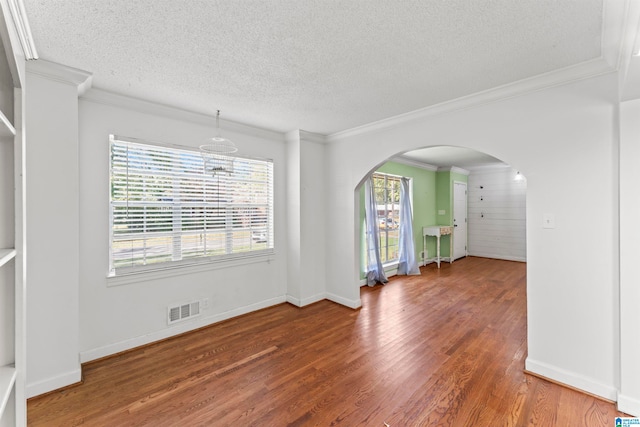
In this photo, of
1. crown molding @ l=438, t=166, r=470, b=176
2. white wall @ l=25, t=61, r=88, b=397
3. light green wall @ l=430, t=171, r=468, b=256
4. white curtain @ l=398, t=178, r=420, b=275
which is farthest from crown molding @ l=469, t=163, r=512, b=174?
white wall @ l=25, t=61, r=88, b=397

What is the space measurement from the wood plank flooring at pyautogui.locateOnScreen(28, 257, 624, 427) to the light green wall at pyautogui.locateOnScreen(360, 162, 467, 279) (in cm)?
318

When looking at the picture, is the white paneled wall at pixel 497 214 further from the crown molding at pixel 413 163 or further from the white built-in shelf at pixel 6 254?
the white built-in shelf at pixel 6 254

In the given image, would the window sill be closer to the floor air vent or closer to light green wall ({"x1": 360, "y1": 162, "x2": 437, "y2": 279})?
the floor air vent

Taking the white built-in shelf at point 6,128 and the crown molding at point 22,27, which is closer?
the white built-in shelf at point 6,128

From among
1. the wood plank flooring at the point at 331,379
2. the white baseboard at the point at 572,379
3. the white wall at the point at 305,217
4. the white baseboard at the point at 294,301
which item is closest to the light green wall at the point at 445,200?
the wood plank flooring at the point at 331,379

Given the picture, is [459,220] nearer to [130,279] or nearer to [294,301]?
[294,301]

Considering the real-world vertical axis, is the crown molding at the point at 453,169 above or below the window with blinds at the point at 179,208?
above

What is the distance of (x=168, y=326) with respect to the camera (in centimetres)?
306

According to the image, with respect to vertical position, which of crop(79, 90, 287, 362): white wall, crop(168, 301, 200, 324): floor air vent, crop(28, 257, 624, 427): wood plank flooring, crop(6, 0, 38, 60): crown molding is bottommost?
crop(28, 257, 624, 427): wood plank flooring

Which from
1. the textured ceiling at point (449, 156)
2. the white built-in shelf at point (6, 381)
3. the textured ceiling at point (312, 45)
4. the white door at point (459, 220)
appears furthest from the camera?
the white door at point (459, 220)

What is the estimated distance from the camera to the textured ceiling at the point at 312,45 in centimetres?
153

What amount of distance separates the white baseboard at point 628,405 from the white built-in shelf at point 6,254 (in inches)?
136

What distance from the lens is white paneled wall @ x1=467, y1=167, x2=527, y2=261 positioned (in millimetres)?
7004

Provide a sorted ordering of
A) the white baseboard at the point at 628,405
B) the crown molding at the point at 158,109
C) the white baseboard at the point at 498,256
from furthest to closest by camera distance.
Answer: the white baseboard at the point at 498,256 < the crown molding at the point at 158,109 < the white baseboard at the point at 628,405
